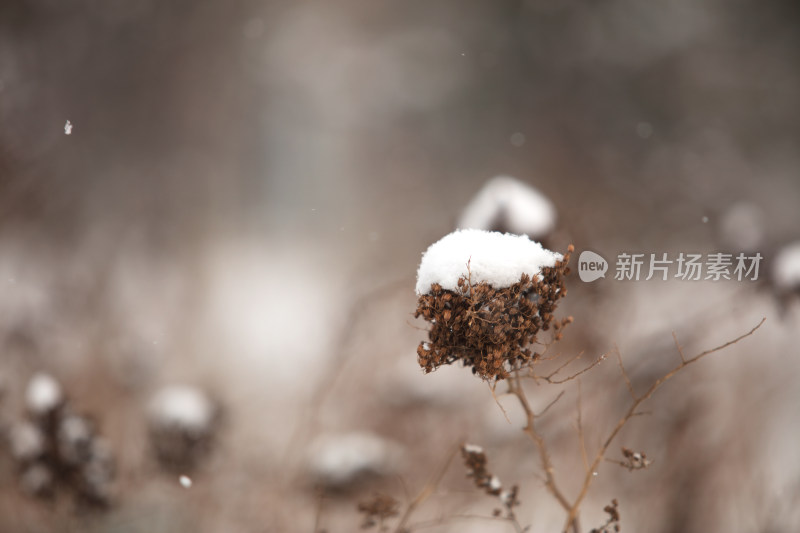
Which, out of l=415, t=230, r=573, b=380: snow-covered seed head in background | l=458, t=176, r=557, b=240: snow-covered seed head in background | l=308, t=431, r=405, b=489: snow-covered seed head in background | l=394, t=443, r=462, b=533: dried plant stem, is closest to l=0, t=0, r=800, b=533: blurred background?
l=308, t=431, r=405, b=489: snow-covered seed head in background

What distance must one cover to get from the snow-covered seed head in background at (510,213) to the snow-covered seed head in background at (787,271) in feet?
3.40

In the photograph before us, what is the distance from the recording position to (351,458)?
2963 mm

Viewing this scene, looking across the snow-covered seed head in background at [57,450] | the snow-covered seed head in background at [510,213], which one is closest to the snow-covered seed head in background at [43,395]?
the snow-covered seed head in background at [57,450]

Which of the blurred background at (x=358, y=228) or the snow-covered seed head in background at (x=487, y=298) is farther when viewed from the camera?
the blurred background at (x=358, y=228)

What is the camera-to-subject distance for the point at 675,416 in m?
2.76

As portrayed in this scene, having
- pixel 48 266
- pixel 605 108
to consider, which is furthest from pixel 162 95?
pixel 605 108

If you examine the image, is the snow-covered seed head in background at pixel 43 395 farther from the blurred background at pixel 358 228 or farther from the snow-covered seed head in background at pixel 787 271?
the snow-covered seed head in background at pixel 787 271

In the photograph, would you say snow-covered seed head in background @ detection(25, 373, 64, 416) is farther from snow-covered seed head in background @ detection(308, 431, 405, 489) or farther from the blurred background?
snow-covered seed head in background @ detection(308, 431, 405, 489)

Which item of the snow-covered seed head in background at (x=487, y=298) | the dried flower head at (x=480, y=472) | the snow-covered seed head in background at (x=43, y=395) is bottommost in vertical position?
the dried flower head at (x=480, y=472)

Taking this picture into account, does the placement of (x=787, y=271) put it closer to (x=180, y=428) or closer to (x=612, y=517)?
(x=612, y=517)

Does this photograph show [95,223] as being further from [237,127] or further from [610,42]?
[610,42]

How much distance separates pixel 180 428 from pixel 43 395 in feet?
2.32

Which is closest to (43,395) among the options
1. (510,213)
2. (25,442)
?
(25,442)

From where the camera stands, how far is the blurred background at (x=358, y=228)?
9.02 feet
